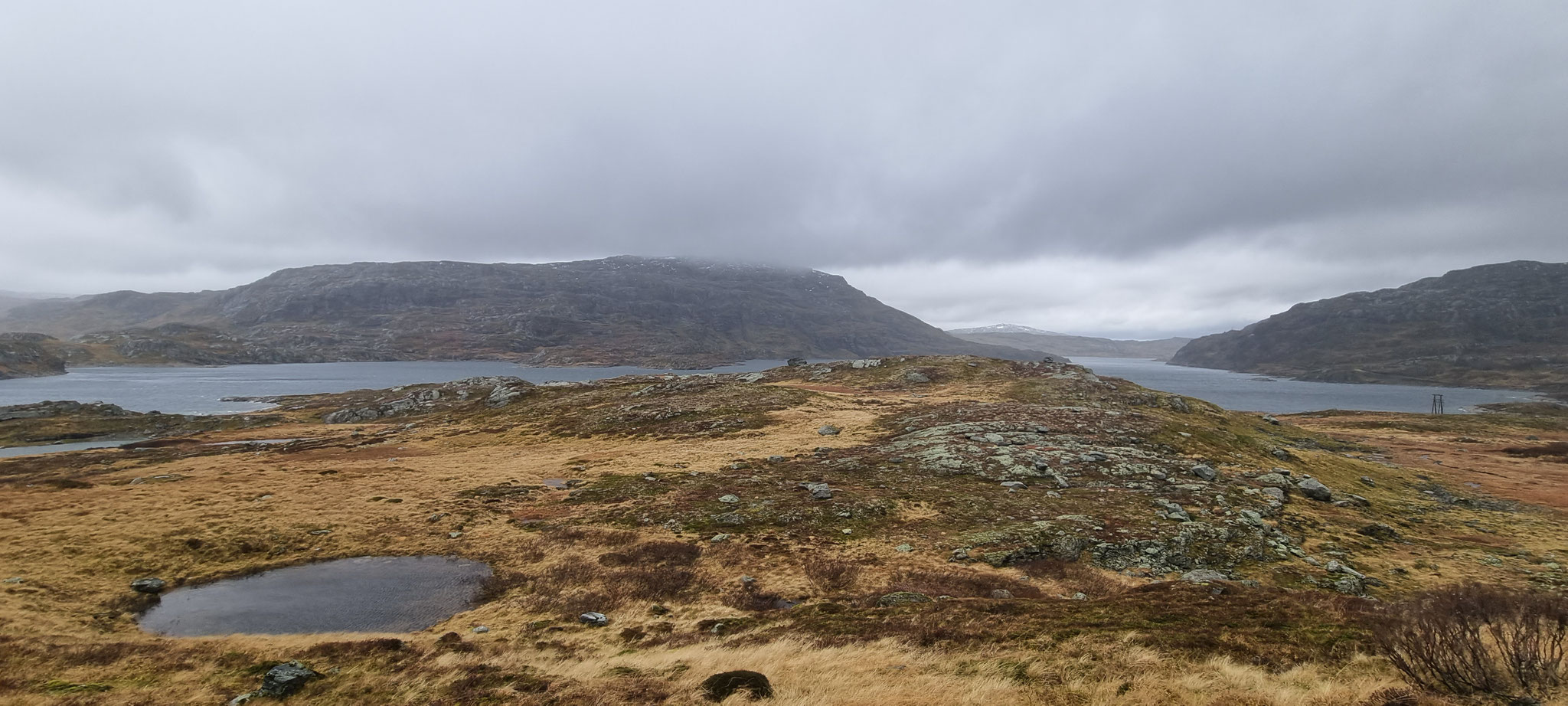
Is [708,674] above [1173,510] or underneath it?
underneath

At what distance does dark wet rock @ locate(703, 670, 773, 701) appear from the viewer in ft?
44.1

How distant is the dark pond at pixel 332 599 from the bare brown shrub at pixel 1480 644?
26909 millimetres

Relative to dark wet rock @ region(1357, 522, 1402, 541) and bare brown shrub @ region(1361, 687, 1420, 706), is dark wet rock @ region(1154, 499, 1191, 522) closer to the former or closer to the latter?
dark wet rock @ region(1357, 522, 1402, 541)

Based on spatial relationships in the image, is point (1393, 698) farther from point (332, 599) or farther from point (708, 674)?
point (332, 599)

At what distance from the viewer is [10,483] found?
4166 cm

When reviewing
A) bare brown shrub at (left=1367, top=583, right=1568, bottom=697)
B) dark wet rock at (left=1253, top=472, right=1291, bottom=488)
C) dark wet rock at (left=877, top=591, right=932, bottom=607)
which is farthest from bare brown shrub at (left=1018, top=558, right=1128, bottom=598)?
dark wet rock at (left=1253, top=472, right=1291, bottom=488)

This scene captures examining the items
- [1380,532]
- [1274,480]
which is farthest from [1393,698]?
[1274,480]

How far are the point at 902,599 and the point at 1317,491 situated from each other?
2985 cm

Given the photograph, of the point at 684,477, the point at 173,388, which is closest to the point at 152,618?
the point at 684,477

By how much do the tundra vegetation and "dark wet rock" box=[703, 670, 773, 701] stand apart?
0.07 metres

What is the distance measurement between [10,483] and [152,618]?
37254 millimetres

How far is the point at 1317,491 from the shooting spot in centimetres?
3444

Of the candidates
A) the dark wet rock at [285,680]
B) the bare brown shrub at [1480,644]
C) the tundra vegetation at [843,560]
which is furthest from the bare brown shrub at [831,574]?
the dark wet rock at [285,680]

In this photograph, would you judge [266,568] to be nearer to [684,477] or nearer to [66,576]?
[66,576]
